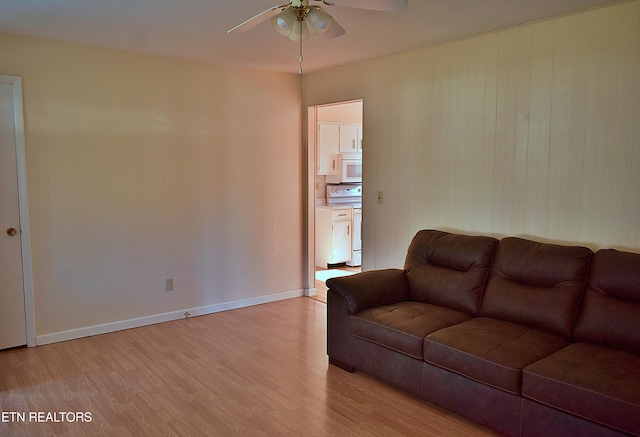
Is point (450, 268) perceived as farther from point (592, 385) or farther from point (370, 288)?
point (592, 385)

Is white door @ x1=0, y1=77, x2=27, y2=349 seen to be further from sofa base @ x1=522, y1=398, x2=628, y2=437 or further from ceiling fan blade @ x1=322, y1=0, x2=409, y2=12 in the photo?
sofa base @ x1=522, y1=398, x2=628, y2=437

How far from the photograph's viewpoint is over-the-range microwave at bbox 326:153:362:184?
7.05 m

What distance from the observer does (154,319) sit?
182 inches

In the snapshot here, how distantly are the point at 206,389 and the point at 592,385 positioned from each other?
229cm

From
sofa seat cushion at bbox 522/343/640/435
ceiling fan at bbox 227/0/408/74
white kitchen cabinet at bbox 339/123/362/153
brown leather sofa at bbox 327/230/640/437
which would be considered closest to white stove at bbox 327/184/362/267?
white kitchen cabinet at bbox 339/123/362/153

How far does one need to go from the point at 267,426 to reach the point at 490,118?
2724mm

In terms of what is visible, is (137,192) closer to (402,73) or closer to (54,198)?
(54,198)

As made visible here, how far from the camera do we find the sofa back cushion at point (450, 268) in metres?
3.44

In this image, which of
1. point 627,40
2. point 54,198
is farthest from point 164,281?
point 627,40

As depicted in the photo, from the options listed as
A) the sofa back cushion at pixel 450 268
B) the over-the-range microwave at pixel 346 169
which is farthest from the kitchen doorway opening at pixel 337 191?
the sofa back cushion at pixel 450 268

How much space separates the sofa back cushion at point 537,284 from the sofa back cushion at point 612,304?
63mm

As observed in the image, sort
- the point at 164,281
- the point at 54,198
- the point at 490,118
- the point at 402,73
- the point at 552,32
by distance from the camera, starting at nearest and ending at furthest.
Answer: the point at 552,32 < the point at 490,118 < the point at 54,198 < the point at 402,73 < the point at 164,281

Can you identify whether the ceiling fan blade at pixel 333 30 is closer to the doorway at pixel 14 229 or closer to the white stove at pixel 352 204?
the doorway at pixel 14 229

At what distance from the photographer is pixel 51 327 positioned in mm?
4090
